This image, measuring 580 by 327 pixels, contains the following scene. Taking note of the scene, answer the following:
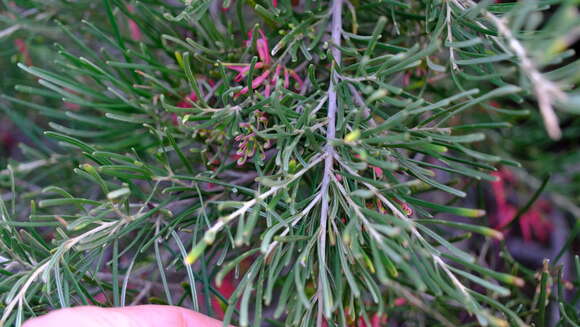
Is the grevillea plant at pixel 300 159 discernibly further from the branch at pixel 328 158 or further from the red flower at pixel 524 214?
the red flower at pixel 524 214

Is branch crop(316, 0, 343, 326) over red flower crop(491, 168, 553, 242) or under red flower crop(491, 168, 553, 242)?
over

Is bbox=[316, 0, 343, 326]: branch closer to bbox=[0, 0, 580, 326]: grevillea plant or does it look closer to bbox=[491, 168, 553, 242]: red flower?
bbox=[0, 0, 580, 326]: grevillea plant

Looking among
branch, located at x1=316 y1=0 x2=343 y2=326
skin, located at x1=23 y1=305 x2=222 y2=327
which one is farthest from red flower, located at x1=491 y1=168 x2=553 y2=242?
skin, located at x1=23 y1=305 x2=222 y2=327

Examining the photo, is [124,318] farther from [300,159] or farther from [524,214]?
[524,214]

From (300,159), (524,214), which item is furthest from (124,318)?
(524,214)

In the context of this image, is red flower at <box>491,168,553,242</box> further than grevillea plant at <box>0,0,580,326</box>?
Yes

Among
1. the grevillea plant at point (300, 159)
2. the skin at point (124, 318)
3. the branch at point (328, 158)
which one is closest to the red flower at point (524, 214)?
the grevillea plant at point (300, 159)
